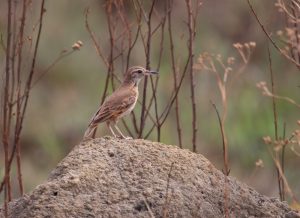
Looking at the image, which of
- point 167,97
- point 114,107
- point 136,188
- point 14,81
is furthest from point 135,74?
point 167,97

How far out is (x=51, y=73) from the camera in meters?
17.7

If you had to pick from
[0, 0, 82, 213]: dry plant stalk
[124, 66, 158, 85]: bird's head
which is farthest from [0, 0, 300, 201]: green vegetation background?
[0, 0, 82, 213]: dry plant stalk

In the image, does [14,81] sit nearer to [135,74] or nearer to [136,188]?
[136,188]

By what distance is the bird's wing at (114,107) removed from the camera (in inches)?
316

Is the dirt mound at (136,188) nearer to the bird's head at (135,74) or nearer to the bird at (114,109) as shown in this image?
the bird at (114,109)

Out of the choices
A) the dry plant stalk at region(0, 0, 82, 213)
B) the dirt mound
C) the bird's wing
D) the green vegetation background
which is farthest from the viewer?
the green vegetation background

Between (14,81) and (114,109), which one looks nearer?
(14,81)

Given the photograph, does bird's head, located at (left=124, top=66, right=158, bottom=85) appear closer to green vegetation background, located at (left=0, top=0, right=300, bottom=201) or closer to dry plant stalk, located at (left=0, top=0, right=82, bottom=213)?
dry plant stalk, located at (left=0, top=0, right=82, bottom=213)

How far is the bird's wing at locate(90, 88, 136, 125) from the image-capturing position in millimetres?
8031

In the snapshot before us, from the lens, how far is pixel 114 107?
26.6 ft

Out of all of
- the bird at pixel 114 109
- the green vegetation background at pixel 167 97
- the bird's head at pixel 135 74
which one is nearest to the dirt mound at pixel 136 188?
the bird at pixel 114 109

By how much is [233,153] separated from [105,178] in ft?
29.3

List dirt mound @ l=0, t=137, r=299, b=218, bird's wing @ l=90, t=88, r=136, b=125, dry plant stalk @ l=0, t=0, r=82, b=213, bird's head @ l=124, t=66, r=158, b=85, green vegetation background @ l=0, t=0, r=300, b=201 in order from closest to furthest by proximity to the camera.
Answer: dirt mound @ l=0, t=137, r=299, b=218 < dry plant stalk @ l=0, t=0, r=82, b=213 < bird's wing @ l=90, t=88, r=136, b=125 < bird's head @ l=124, t=66, r=158, b=85 < green vegetation background @ l=0, t=0, r=300, b=201

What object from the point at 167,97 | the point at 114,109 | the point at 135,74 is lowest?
the point at 167,97
